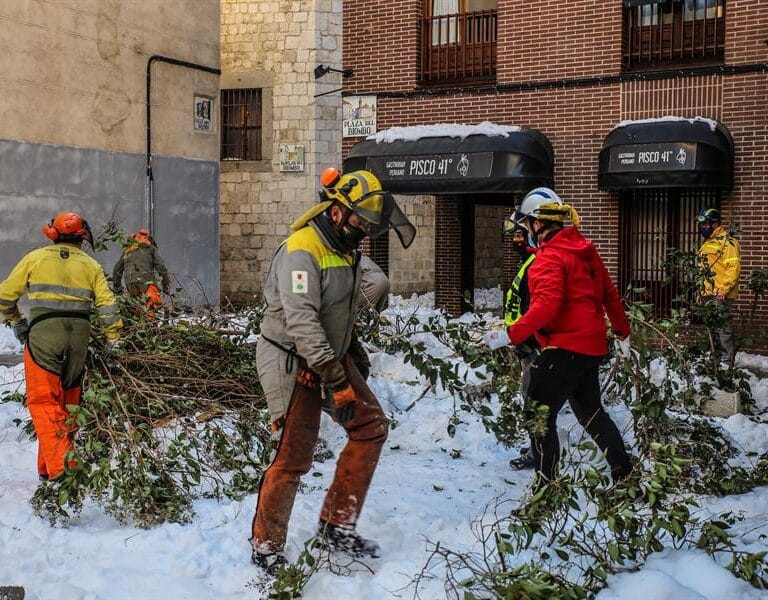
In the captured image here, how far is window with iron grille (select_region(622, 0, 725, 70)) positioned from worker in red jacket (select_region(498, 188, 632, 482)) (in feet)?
33.7

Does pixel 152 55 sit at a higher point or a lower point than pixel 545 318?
higher

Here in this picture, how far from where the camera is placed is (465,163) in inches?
623

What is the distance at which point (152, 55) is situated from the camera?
17781 millimetres

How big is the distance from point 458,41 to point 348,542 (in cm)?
1363

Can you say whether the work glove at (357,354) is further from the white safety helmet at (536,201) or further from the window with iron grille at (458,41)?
the window with iron grille at (458,41)

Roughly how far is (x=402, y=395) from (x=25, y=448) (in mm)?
3114

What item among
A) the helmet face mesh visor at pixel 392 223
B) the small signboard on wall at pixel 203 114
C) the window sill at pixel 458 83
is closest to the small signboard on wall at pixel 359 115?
the window sill at pixel 458 83

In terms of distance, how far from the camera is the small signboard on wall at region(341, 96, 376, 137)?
17984 mm

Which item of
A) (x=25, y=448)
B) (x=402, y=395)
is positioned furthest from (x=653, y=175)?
(x=25, y=448)

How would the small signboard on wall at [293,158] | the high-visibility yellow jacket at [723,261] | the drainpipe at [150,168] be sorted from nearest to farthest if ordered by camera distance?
the high-visibility yellow jacket at [723,261], the drainpipe at [150,168], the small signboard on wall at [293,158]

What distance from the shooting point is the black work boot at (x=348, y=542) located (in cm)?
502

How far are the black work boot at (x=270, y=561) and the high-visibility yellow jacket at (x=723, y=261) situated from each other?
23.5ft

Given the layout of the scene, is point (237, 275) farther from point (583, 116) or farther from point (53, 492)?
point (53, 492)

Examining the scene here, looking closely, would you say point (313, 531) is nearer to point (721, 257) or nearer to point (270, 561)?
point (270, 561)
